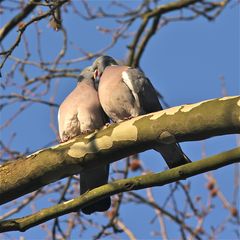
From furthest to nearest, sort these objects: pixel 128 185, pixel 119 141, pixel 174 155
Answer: pixel 174 155 → pixel 119 141 → pixel 128 185

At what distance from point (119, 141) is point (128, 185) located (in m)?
0.29

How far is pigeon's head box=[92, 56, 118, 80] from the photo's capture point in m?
4.73

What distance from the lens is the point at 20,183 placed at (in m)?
3.01

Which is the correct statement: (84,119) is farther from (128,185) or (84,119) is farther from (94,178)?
(128,185)

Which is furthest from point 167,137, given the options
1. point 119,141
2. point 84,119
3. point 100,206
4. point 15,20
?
point 15,20

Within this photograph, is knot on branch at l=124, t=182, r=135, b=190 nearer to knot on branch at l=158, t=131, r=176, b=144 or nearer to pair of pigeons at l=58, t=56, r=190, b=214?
knot on branch at l=158, t=131, r=176, b=144

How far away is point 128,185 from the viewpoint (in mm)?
2727

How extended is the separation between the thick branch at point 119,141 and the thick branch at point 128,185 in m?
0.17

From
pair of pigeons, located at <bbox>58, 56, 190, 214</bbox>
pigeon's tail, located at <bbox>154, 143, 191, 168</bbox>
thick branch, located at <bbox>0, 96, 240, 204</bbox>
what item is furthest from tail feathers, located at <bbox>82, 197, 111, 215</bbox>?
thick branch, located at <bbox>0, 96, 240, 204</bbox>

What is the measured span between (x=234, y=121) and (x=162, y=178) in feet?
1.38

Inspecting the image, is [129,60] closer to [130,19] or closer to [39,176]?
[130,19]

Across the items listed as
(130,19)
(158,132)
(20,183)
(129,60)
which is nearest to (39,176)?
(20,183)

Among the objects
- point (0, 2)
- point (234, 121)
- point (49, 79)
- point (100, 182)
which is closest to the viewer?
point (234, 121)

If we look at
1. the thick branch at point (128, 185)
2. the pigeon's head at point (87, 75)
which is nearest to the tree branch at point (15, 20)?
the pigeon's head at point (87, 75)
